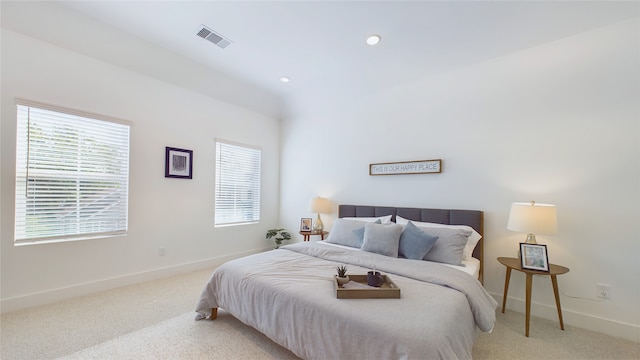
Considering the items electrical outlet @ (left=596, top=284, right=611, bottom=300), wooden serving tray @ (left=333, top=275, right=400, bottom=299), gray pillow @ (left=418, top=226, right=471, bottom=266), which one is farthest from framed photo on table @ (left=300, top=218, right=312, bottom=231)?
electrical outlet @ (left=596, top=284, right=611, bottom=300)

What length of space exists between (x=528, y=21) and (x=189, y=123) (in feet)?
13.7

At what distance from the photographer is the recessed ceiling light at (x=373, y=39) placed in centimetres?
270

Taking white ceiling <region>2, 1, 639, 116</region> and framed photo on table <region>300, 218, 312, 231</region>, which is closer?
white ceiling <region>2, 1, 639, 116</region>

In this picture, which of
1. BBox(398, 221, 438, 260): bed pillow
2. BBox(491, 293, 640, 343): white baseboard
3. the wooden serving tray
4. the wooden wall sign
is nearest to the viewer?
the wooden serving tray

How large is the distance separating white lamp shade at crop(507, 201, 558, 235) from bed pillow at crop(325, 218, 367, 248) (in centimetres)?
152

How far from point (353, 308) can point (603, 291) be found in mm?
2509

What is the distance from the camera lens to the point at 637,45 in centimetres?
221

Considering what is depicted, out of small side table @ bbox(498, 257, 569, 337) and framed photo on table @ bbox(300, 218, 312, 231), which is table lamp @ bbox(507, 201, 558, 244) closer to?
small side table @ bbox(498, 257, 569, 337)

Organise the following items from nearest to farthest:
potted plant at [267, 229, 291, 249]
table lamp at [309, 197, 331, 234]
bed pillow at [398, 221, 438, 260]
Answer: bed pillow at [398, 221, 438, 260]
table lamp at [309, 197, 331, 234]
potted plant at [267, 229, 291, 249]

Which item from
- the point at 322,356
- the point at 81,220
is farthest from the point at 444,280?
the point at 81,220

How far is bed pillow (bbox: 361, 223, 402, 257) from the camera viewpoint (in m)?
2.64

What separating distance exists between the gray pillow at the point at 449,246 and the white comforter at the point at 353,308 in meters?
0.31

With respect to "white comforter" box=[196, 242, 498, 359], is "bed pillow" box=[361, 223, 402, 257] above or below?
above

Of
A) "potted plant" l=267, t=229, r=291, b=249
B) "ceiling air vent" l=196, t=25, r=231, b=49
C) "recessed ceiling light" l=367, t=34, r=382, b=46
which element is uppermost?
"ceiling air vent" l=196, t=25, r=231, b=49
